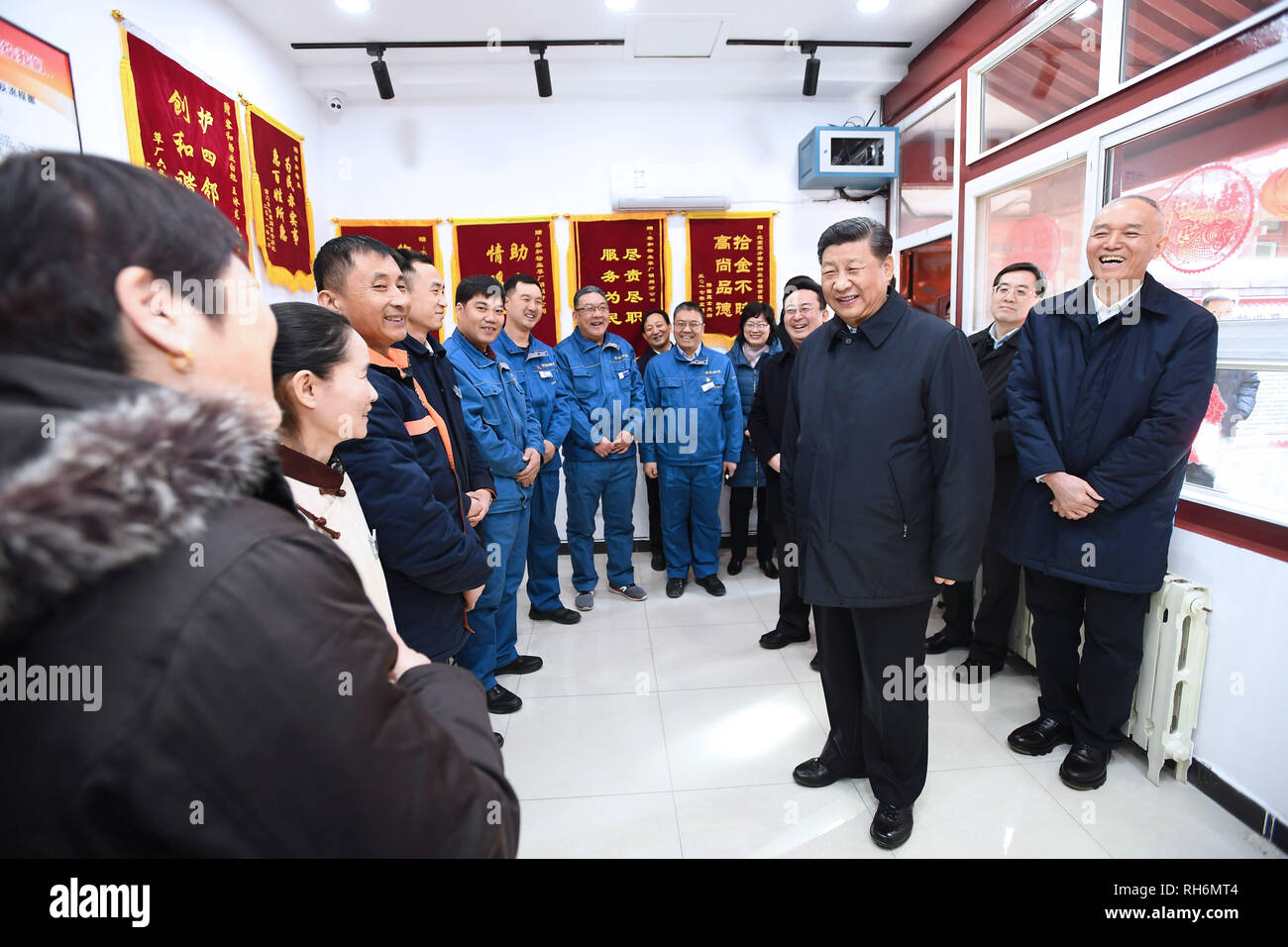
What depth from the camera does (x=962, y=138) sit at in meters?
3.49

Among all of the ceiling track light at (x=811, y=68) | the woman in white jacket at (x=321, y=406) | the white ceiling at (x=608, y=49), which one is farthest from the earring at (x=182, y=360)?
the ceiling track light at (x=811, y=68)

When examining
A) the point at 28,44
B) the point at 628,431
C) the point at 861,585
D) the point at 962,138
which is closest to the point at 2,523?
the point at 861,585

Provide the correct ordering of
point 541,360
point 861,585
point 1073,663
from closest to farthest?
point 861,585 < point 1073,663 < point 541,360

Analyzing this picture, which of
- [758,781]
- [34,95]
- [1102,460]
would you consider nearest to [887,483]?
[1102,460]

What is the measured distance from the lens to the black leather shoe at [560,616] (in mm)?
3309

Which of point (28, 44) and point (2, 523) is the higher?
point (28, 44)

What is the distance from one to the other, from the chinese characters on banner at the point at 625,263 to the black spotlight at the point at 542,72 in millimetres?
720

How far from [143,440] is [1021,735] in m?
2.45

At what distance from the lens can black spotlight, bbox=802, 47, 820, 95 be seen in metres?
3.72

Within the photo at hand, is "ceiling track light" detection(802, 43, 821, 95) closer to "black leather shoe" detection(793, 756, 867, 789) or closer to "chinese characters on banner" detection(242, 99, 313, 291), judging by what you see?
"chinese characters on banner" detection(242, 99, 313, 291)

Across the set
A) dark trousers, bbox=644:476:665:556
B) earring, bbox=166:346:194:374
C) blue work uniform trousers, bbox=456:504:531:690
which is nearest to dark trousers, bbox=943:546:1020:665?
blue work uniform trousers, bbox=456:504:531:690

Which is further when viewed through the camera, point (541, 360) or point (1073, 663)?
point (541, 360)

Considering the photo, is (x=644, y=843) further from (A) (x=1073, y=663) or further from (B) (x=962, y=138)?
(B) (x=962, y=138)

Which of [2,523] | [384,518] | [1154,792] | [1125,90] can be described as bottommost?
[1154,792]
